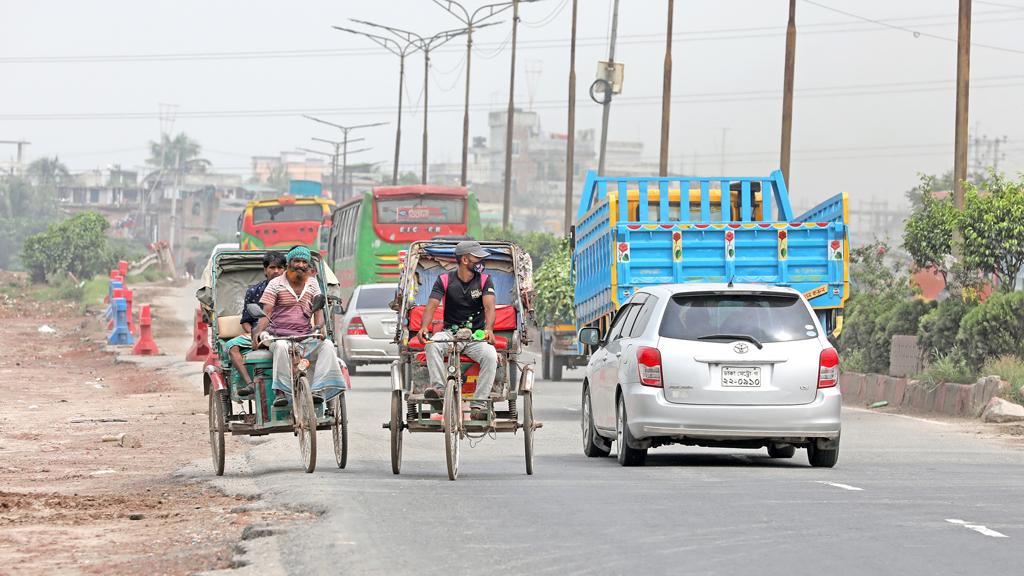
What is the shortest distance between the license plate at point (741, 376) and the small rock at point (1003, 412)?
27.0 feet

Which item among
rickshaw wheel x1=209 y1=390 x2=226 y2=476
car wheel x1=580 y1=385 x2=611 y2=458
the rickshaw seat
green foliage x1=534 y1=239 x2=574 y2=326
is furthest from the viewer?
green foliage x1=534 y1=239 x2=574 y2=326

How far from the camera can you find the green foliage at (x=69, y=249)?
95.1m

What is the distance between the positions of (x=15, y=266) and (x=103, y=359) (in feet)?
427

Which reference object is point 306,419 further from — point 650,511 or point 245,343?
point 650,511

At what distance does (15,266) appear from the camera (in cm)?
16475

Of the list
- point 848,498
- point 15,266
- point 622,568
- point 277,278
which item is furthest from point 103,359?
point 15,266

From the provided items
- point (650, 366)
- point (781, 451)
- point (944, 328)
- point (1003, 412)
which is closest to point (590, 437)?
point (781, 451)

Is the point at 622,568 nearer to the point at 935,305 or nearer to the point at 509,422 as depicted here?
the point at 509,422

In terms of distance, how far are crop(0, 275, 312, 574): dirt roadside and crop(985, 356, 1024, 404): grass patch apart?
402 inches

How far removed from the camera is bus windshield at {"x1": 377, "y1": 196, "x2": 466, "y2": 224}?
44.3m

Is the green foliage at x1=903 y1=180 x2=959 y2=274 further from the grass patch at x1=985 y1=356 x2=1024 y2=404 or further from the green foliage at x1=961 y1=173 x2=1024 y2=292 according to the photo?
the grass patch at x1=985 y1=356 x2=1024 y2=404

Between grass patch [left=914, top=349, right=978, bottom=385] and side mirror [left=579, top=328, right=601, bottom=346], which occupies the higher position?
side mirror [left=579, top=328, right=601, bottom=346]

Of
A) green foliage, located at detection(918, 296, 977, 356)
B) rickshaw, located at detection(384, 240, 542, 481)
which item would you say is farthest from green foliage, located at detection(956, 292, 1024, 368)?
rickshaw, located at detection(384, 240, 542, 481)

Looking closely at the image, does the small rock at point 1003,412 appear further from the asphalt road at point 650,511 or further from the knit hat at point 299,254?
the knit hat at point 299,254
